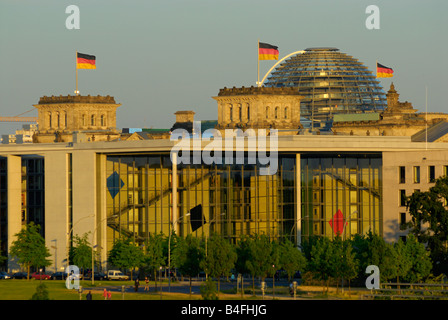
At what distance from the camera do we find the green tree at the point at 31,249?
144625 millimetres

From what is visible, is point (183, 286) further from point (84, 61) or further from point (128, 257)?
point (84, 61)

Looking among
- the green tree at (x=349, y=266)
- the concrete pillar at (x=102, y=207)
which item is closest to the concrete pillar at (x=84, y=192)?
the concrete pillar at (x=102, y=207)

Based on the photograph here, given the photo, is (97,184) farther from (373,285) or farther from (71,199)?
(373,285)

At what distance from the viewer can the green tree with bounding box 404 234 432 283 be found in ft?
385

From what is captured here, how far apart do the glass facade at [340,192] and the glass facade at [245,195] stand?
10 centimetres

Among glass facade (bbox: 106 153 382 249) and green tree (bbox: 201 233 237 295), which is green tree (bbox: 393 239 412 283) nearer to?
green tree (bbox: 201 233 237 295)

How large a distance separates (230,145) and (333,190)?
14585 mm

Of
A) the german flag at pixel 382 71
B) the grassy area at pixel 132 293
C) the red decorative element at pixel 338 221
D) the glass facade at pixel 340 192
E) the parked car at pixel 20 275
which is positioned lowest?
the parked car at pixel 20 275

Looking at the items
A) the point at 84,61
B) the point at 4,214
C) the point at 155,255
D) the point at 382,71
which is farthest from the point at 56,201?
the point at 382,71

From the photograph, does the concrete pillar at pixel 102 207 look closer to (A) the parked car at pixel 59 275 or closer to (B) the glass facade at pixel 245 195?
(B) the glass facade at pixel 245 195

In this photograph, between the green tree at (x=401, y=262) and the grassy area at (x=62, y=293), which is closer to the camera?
the grassy area at (x=62, y=293)
